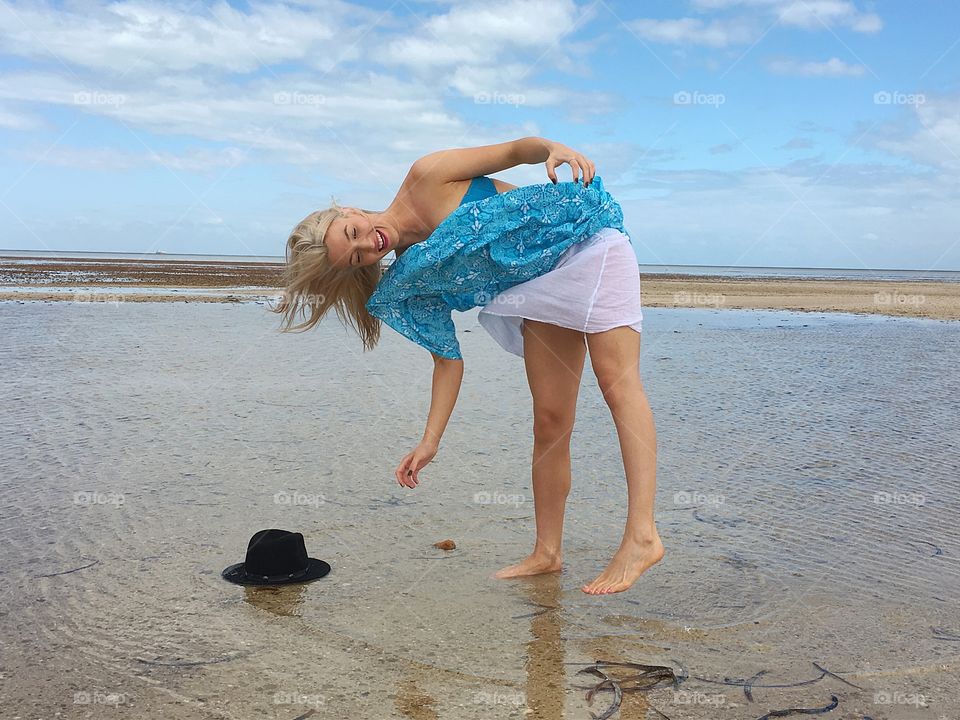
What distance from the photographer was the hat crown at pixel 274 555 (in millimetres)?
3121

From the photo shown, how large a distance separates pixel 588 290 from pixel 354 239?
810mm

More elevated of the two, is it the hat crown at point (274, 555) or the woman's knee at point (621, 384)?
the woman's knee at point (621, 384)

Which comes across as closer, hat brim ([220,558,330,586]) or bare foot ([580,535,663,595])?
bare foot ([580,535,663,595])

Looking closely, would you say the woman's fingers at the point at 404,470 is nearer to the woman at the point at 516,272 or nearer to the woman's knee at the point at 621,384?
the woman at the point at 516,272

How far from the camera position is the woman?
2.98 m

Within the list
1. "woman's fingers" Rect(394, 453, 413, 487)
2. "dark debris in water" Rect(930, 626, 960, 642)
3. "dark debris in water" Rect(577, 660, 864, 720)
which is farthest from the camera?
"woman's fingers" Rect(394, 453, 413, 487)

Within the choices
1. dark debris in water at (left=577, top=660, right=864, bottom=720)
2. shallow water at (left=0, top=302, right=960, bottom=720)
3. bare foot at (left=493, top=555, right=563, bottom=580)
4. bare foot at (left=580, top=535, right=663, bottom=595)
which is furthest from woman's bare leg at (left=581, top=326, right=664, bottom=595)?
dark debris in water at (left=577, top=660, right=864, bottom=720)

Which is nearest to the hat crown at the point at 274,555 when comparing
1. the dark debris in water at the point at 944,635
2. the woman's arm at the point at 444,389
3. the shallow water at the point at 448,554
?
the shallow water at the point at 448,554

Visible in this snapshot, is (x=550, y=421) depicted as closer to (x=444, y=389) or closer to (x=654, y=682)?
(x=444, y=389)

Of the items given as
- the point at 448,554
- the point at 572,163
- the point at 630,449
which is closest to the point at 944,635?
the point at 630,449

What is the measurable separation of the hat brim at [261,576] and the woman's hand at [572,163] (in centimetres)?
160

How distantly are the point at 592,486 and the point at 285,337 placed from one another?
7.88m

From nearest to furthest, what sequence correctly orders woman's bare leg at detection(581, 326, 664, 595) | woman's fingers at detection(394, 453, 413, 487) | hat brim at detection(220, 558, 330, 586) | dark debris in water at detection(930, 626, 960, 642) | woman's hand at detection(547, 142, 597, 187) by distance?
dark debris in water at detection(930, 626, 960, 642) → woman's hand at detection(547, 142, 597, 187) → woman's bare leg at detection(581, 326, 664, 595) → hat brim at detection(220, 558, 330, 586) → woman's fingers at detection(394, 453, 413, 487)

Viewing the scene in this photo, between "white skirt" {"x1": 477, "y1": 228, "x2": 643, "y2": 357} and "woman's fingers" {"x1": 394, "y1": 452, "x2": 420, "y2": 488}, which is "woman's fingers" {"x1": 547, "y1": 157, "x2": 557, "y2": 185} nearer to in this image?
"white skirt" {"x1": 477, "y1": 228, "x2": 643, "y2": 357}
